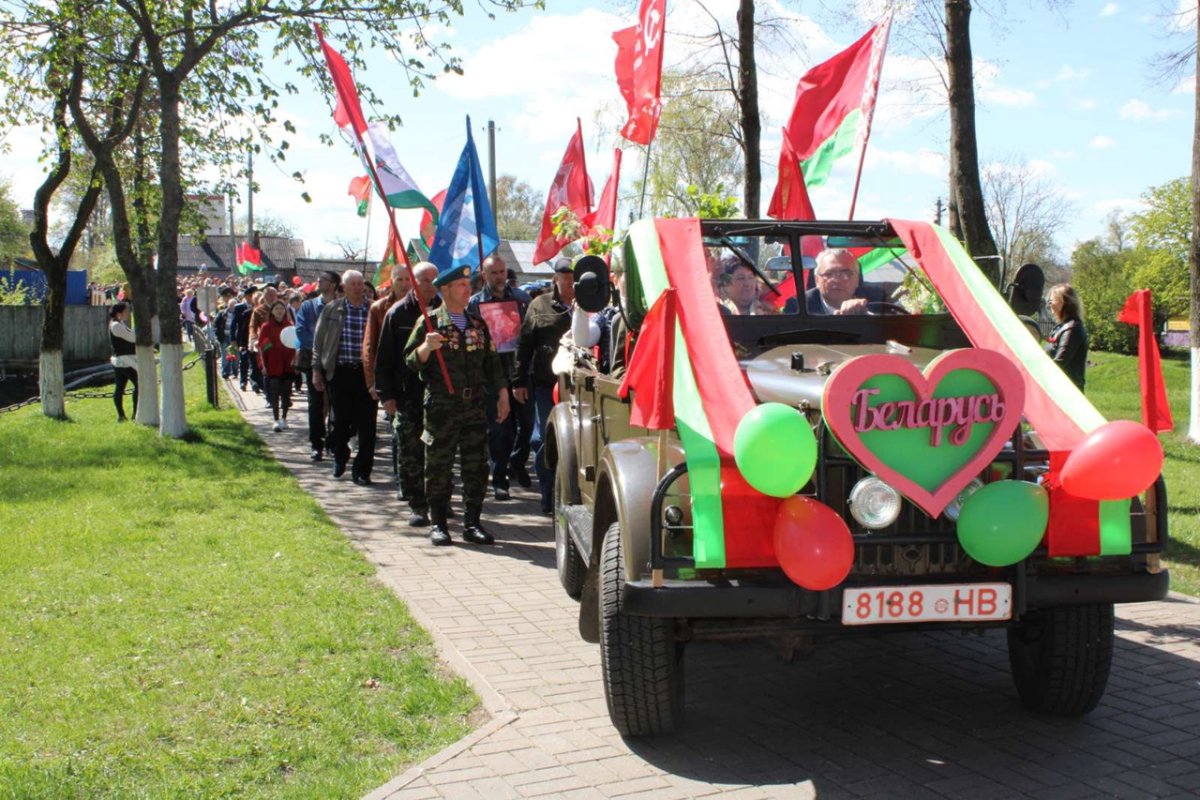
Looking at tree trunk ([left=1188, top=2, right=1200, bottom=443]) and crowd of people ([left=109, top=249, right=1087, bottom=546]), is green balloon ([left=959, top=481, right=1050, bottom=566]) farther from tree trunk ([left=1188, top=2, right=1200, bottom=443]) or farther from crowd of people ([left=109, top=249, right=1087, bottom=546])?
tree trunk ([left=1188, top=2, right=1200, bottom=443])

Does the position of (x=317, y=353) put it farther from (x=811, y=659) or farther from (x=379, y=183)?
(x=811, y=659)

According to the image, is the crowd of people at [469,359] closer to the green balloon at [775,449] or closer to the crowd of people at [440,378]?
the crowd of people at [440,378]

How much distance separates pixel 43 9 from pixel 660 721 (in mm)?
13796

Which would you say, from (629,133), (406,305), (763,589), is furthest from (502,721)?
(629,133)

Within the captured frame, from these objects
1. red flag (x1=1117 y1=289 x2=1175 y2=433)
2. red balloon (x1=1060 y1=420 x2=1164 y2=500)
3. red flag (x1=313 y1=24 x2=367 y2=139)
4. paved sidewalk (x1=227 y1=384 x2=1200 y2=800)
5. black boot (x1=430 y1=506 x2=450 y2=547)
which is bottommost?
paved sidewalk (x1=227 y1=384 x2=1200 y2=800)

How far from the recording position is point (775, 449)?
3793 millimetres

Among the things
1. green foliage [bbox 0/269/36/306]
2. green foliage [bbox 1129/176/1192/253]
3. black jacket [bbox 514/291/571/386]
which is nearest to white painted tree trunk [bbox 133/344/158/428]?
black jacket [bbox 514/291/571/386]

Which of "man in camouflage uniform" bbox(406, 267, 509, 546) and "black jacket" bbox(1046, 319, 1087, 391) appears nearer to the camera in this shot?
"man in camouflage uniform" bbox(406, 267, 509, 546)

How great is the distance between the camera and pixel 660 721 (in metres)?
4.48

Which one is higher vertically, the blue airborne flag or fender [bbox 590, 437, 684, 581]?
the blue airborne flag

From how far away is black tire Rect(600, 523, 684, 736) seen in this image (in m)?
4.34

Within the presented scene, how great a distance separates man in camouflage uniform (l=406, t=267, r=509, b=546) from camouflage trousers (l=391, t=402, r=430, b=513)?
679 millimetres

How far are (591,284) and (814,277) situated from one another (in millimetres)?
1138

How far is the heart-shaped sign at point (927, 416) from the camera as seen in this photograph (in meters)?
3.85
